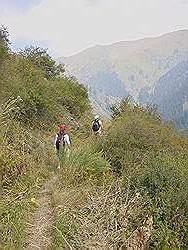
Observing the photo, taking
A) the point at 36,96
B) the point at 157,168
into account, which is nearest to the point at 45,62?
the point at 36,96


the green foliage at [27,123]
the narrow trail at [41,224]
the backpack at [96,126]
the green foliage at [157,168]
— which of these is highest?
the green foliage at [27,123]

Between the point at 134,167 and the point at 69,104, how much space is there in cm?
1045

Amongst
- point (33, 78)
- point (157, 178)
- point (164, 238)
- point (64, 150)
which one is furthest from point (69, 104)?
point (164, 238)

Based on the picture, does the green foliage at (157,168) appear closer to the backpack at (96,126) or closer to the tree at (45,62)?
the backpack at (96,126)

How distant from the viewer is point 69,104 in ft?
71.8

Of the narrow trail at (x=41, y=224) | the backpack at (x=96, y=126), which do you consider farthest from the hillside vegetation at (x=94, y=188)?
the backpack at (x=96, y=126)

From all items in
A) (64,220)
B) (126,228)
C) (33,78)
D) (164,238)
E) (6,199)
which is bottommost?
(164,238)

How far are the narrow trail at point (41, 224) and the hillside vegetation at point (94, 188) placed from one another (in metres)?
0.01

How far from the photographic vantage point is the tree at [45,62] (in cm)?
2572


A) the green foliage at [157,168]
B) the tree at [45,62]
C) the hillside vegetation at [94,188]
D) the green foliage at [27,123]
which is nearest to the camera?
the green foliage at [27,123]

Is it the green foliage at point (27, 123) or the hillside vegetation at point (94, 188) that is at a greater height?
the green foliage at point (27, 123)

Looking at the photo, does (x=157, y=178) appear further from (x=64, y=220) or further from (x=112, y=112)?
(x=112, y=112)

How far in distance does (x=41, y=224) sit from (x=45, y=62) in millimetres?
19561

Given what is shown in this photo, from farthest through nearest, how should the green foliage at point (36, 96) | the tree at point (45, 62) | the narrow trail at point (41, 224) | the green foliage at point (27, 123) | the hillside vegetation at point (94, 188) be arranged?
the tree at point (45, 62)
the green foliage at point (36, 96)
the hillside vegetation at point (94, 188)
the narrow trail at point (41, 224)
the green foliage at point (27, 123)
